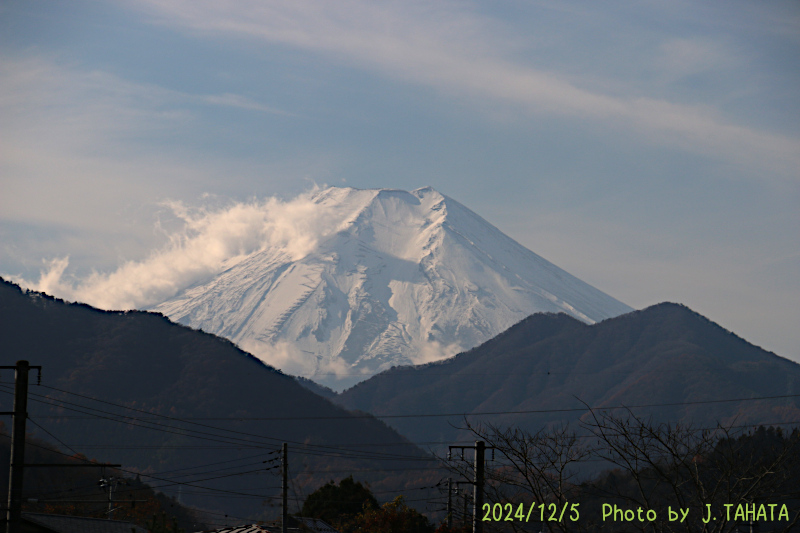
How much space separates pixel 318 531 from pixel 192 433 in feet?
331

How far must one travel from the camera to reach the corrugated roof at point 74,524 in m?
16.9

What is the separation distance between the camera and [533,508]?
43.9 ft

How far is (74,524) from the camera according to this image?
721 inches

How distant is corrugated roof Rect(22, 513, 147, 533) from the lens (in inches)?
666

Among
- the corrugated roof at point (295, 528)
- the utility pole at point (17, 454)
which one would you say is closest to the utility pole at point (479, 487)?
the utility pole at point (17, 454)

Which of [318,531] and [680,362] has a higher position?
[680,362]

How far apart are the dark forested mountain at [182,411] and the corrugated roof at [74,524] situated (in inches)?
3872

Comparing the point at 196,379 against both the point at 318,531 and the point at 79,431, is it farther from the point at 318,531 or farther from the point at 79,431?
the point at 318,531

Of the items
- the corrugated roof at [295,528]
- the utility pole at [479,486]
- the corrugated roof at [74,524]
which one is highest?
the utility pole at [479,486]

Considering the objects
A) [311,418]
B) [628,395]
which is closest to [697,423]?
[628,395]

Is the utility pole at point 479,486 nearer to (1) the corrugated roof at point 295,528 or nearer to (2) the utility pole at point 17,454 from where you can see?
(2) the utility pole at point 17,454

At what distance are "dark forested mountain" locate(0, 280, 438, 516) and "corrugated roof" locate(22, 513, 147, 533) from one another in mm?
98357

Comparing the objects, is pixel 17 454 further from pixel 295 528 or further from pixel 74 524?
pixel 295 528

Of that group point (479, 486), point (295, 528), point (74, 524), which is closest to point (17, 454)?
point (74, 524)
